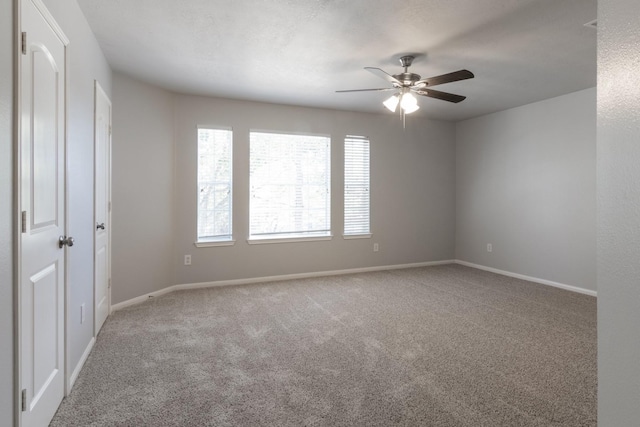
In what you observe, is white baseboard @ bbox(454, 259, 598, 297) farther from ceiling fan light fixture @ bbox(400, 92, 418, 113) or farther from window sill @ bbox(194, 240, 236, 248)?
window sill @ bbox(194, 240, 236, 248)

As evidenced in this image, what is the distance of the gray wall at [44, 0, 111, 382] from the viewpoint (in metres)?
2.26

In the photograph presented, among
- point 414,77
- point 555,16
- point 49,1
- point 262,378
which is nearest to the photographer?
point 49,1

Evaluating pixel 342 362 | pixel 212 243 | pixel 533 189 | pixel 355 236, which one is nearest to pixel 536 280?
pixel 533 189

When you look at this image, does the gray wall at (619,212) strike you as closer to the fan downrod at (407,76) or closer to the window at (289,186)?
the fan downrod at (407,76)

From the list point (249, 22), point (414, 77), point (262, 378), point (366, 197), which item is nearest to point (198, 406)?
point (262, 378)

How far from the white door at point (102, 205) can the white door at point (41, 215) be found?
93 cm

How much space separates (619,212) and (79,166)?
9.89 feet

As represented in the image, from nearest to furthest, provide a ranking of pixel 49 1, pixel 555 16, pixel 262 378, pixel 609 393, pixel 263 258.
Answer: pixel 609 393
pixel 49 1
pixel 262 378
pixel 555 16
pixel 263 258

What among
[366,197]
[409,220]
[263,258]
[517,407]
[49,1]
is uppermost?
[49,1]

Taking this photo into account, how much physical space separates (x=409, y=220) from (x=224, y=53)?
13.3 ft

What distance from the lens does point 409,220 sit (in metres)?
6.08

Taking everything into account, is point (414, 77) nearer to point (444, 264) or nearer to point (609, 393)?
point (609, 393)

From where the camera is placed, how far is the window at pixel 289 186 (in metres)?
5.02

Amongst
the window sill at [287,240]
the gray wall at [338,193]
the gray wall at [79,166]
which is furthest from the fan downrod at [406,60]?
the window sill at [287,240]
